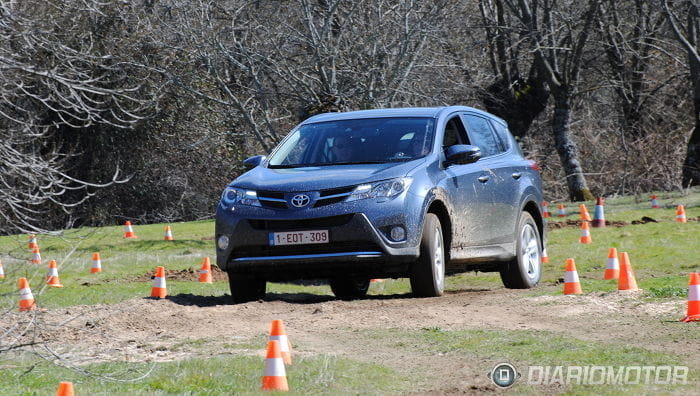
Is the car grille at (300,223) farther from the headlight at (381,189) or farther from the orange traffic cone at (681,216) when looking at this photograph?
the orange traffic cone at (681,216)

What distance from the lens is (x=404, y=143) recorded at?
1154 cm

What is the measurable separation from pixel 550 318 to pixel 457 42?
2325cm

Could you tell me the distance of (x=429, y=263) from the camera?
11.0 m

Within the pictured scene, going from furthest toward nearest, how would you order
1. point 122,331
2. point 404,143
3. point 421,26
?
point 421,26 < point 404,143 < point 122,331

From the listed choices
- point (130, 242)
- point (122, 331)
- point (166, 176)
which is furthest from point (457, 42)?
point (122, 331)

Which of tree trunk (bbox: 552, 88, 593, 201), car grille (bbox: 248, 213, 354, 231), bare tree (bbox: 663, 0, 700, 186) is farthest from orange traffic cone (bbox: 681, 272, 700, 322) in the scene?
tree trunk (bbox: 552, 88, 593, 201)

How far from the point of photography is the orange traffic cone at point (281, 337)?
24.3 feet

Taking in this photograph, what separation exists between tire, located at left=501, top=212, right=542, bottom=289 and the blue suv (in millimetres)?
18

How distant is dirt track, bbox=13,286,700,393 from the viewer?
8153 mm

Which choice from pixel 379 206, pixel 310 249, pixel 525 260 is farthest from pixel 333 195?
pixel 525 260

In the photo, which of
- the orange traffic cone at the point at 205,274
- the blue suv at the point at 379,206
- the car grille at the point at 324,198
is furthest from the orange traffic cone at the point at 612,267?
the orange traffic cone at the point at 205,274

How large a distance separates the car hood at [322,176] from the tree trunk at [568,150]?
23.0m

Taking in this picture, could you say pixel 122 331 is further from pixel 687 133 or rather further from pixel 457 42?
pixel 687 133

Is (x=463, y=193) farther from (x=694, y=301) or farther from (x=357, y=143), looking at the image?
(x=694, y=301)
